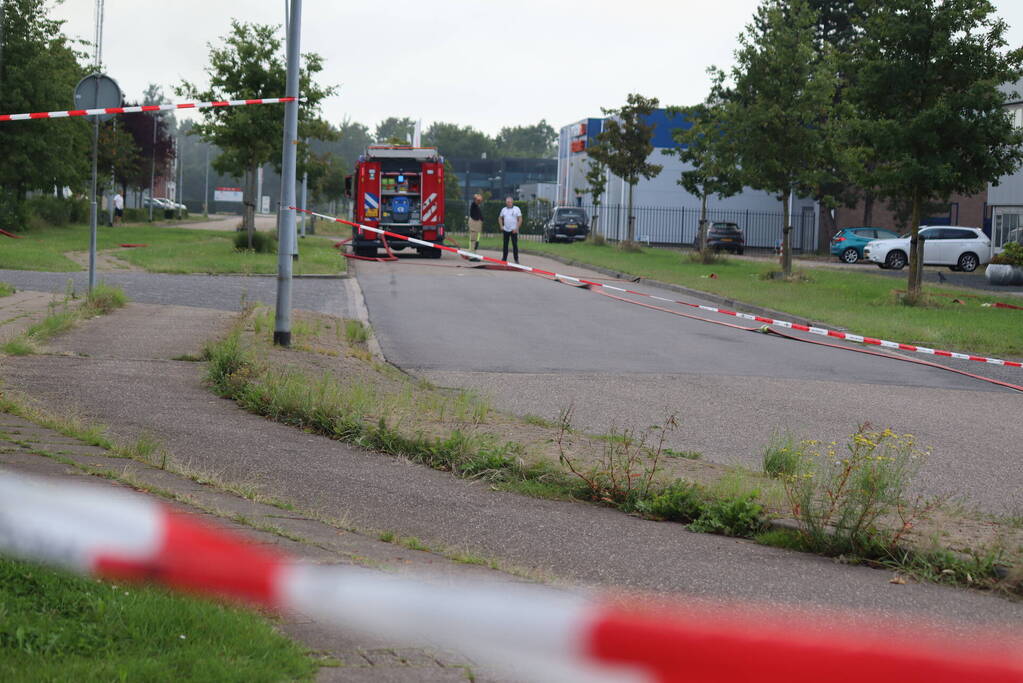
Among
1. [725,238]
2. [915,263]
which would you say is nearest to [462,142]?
[725,238]

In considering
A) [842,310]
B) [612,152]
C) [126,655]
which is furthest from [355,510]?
[612,152]

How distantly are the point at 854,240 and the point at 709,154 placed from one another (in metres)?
11.3

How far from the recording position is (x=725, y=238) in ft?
180

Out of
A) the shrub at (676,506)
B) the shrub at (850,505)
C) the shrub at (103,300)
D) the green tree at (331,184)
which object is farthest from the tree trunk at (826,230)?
the shrub at (676,506)

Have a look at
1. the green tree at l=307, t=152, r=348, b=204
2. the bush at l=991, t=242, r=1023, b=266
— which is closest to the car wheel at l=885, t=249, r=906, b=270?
the bush at l=991, t=242, r=1023, b=266

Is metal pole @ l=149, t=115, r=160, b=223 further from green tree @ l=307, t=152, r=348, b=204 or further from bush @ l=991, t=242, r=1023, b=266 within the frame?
bush @ l=991, t=242, r=1023, b=266

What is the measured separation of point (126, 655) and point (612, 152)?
49.4m

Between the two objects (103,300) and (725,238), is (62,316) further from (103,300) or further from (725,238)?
(725,238)

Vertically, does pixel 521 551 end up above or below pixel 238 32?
below

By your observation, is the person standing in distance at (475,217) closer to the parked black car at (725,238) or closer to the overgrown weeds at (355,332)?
the parked black car at (725,238)

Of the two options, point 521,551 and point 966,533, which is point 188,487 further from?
point 966,533

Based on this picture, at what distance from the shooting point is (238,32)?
39.2 m

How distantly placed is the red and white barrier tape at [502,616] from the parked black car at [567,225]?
55.6 metres

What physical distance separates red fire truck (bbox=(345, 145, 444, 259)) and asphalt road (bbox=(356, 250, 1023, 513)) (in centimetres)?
1628
